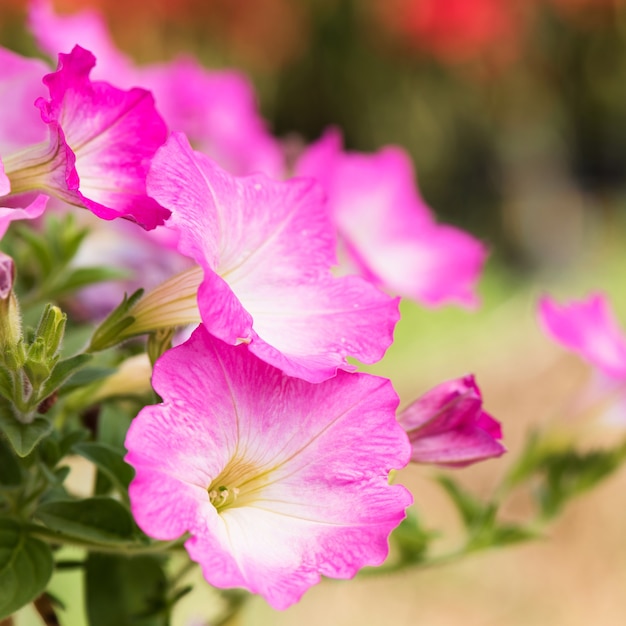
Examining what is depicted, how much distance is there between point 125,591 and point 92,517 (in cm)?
6

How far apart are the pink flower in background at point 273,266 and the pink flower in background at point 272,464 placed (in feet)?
0.04

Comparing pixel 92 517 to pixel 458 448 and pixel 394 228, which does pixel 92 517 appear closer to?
pixel 458 448

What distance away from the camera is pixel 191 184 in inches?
11.5

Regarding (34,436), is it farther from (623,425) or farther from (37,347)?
(623,425)

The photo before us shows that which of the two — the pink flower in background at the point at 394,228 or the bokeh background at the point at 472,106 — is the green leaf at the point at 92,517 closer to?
the pink flower in background at the point at 394,228

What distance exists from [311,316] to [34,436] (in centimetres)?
10

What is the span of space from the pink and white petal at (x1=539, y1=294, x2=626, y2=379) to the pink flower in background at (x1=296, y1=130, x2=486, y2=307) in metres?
0.06

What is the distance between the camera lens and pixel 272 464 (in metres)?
0.30

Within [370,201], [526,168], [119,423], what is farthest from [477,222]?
[119,423]

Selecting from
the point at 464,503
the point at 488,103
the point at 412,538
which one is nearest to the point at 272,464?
the point at 412,538

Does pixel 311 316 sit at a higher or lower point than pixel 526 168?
higher

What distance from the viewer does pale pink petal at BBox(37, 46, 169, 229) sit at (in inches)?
11.6

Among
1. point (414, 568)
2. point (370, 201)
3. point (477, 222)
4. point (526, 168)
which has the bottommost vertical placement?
point (477, 222)

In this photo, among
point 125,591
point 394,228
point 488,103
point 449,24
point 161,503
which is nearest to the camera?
point 161,503
